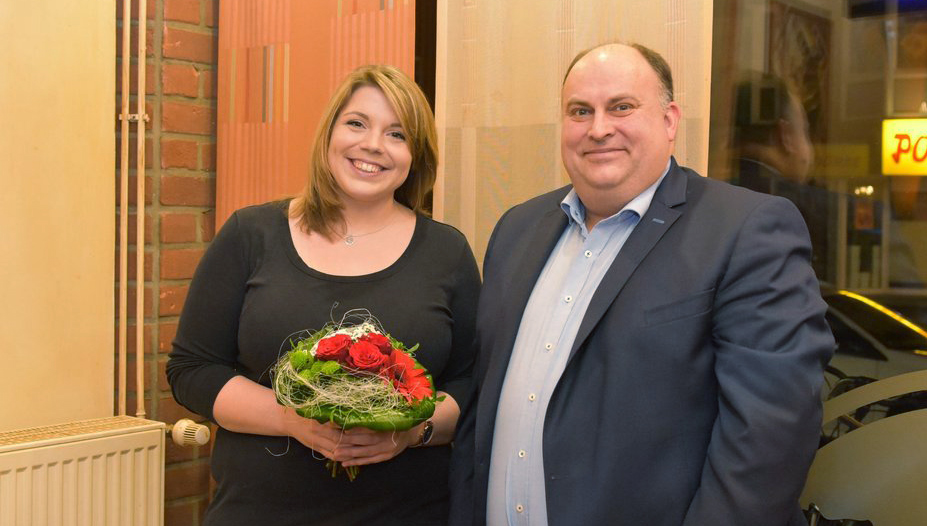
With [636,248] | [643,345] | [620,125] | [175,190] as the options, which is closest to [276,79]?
[175,190]

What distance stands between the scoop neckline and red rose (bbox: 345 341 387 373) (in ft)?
1.15

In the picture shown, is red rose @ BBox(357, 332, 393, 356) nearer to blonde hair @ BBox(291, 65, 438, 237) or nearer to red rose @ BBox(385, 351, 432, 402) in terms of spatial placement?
red rose @ BBox(385, 351, 432, 402)

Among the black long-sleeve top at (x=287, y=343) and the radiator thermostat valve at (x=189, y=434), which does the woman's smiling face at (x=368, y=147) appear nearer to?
the black long-sleeve top at (x=287, y=343)

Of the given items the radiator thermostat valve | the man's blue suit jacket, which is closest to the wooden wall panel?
the radiator thermostat valve

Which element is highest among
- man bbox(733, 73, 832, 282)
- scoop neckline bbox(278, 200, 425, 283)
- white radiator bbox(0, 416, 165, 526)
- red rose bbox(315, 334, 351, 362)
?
man bbox(733, 73, 832, 282)

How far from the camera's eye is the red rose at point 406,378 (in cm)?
186

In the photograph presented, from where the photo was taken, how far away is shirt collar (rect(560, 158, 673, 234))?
1825mm

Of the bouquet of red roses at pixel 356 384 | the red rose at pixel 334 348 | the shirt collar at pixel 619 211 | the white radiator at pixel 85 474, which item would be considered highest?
the shirt collar at pixel 619 211

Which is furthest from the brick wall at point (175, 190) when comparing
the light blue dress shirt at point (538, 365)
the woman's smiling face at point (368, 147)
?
the light blue dress shirt at point (538, 365)

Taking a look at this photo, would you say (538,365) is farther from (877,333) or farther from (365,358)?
(877,333)

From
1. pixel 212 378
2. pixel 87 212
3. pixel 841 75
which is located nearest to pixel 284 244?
pixel 212 378

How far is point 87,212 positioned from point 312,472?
1.41m

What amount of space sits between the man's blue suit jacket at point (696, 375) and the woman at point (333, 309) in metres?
0.52

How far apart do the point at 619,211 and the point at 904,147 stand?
2.07ft
